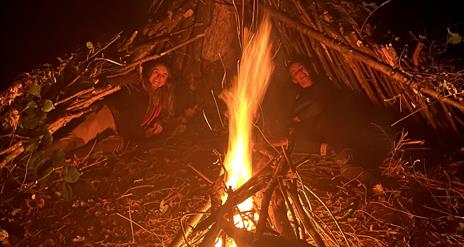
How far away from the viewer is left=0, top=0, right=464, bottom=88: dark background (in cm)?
518

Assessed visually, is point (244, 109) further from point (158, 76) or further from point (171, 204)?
point (158, 76)

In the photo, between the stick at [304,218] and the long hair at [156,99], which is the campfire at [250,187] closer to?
the stick at [304,218]

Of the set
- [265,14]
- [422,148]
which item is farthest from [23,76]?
[422,148]

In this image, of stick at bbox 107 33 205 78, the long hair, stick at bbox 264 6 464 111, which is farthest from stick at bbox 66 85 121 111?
stick at bbox 264 6 464 111

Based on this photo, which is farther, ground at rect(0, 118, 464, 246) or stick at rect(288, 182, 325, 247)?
ground at rect(0, 118, 464, 246)

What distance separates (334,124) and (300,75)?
561mm

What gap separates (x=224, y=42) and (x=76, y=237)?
211cm

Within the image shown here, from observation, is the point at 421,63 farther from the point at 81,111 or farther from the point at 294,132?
the point at 81,111

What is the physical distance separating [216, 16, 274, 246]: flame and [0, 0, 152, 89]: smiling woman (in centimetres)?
270

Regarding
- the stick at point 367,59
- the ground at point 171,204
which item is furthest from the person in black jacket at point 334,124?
the stick at point 367,59

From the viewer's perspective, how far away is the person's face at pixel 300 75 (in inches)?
160

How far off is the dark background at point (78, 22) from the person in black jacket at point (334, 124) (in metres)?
1.44

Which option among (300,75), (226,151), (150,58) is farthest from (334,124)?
(150,58)

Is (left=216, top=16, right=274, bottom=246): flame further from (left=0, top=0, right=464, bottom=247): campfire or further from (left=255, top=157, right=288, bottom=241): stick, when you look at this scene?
(left=255, top=157, right=288, bottom=241): stick
